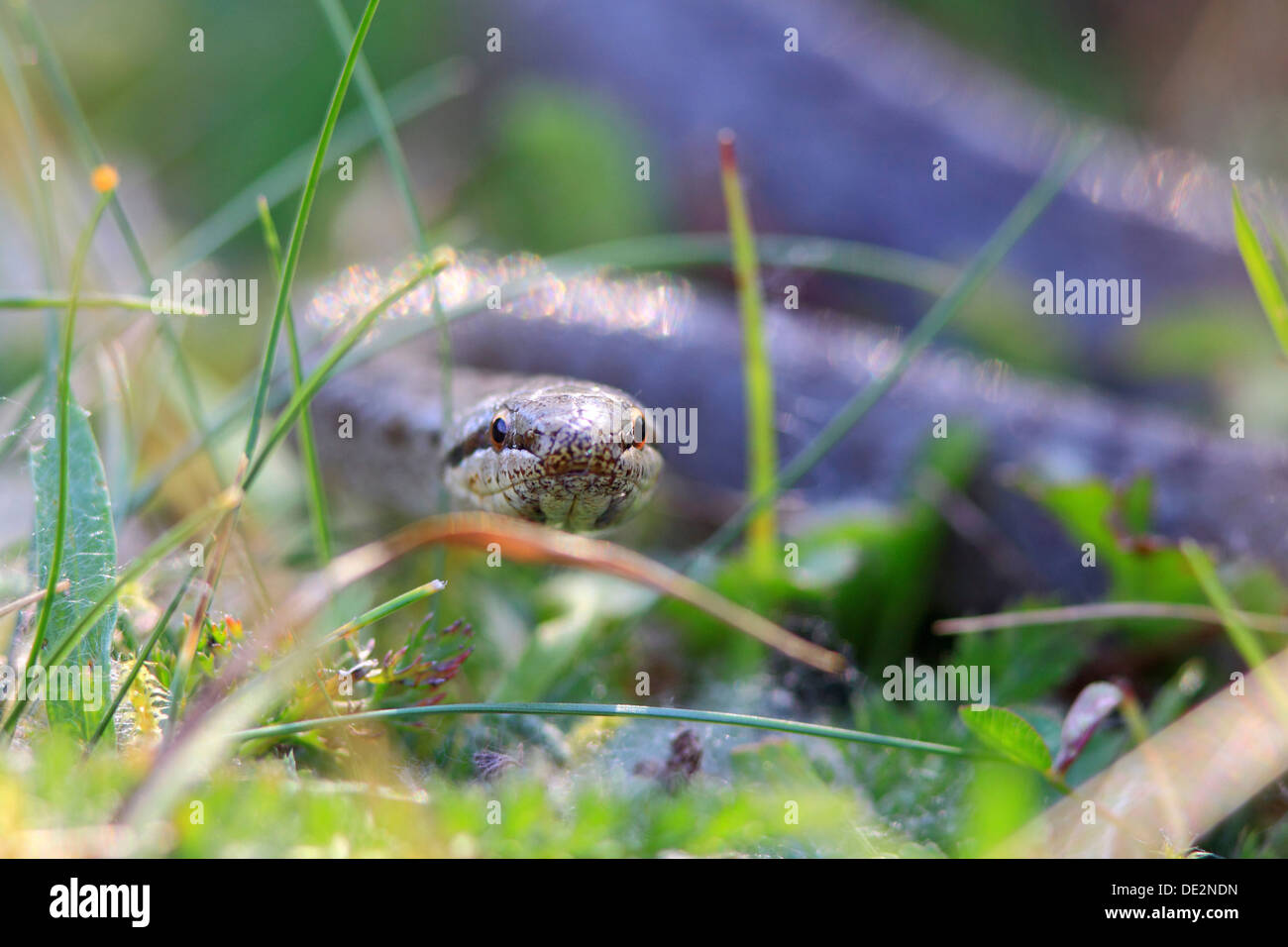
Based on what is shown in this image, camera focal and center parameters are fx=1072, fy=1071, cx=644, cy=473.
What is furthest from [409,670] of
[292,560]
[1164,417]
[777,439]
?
[1164,417]

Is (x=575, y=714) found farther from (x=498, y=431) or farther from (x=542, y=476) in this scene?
(x=498, y=431)

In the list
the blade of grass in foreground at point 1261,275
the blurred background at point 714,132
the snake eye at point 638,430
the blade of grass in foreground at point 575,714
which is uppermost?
the blurred background at point 714,132

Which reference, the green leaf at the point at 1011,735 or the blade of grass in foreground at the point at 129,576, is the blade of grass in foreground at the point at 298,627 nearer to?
the blade of grass in foreground at the point at 129,576

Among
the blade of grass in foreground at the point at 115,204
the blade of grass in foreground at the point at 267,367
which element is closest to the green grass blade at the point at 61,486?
A: the blade of grass in foreground at the point at 267,367

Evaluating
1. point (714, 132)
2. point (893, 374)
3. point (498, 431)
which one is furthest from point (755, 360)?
point (714, 132)

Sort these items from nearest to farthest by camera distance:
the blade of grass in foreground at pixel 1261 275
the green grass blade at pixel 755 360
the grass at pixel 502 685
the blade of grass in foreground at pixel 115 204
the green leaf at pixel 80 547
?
the grass at pixel 502 685, the green leaf at pixel 80 547, the blade of grass in foreground at pixel 1261 275, the blade of grass in foreground at pixel 115 204, the green grass blade at pixel 755 360

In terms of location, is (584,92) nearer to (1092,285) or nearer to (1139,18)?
(1092,285)

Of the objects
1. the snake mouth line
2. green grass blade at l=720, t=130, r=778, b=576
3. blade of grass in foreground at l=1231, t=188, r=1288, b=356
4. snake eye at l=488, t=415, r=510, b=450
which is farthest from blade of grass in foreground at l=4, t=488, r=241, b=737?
blade of grass in foreground at l=1231, t=188, r=1288, b=356

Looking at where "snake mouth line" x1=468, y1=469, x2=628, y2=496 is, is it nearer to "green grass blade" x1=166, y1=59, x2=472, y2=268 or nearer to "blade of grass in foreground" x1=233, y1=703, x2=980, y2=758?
"blade of grass in foreground" x1=233, y1=703, x2=980, y2=758
